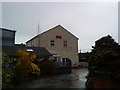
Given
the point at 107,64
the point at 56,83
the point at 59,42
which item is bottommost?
the point at 56,83

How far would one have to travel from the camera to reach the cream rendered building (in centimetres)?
2912

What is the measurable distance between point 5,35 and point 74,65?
13388mm

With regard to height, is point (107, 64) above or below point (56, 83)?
above

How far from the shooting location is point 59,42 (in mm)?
29906

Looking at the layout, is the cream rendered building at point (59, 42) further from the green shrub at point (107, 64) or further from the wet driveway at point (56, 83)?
the green shrub at point (107, 64)

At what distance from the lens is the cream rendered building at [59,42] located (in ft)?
95.6

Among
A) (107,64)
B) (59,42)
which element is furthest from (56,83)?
(59,42)

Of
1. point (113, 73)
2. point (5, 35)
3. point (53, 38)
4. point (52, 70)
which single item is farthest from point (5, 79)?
point (53, 38)

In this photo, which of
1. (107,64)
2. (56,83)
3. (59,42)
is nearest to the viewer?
(107,64)

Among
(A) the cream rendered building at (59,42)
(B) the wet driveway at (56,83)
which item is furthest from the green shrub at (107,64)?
(A) the cream rendered building at (59,42)

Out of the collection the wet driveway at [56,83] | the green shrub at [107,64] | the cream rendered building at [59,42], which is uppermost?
the cream rendered building at [59,42]

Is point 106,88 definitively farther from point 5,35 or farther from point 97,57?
point 5,35

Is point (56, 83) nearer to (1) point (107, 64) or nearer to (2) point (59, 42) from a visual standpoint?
(1) point (107, 64)

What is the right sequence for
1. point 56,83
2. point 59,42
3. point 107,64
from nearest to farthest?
point 107,64 → point 56,83 → point 59,42
